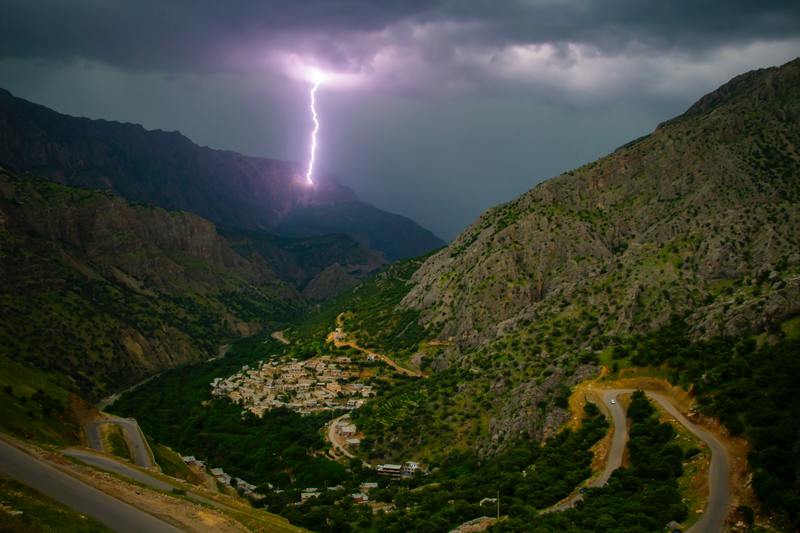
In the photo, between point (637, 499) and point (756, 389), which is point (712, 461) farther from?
point (756, 389)

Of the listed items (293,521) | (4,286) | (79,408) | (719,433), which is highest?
(4,286)

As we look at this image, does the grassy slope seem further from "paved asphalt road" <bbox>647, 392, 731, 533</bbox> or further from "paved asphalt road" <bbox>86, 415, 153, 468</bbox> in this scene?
"paved asphalt road" <bbox>647, 392, 731, 533</bbox>

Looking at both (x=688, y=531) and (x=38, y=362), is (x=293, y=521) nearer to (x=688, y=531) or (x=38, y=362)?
(x=688, y=531)

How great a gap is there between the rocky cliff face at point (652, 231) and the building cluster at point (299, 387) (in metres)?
25.0

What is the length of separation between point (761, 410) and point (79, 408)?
8823cm

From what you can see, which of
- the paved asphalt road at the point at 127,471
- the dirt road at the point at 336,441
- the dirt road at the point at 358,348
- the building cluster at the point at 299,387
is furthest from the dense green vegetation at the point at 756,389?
the building cluster at the point at 299,387

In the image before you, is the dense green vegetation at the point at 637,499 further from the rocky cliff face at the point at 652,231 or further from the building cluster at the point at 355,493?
the rocky cliff face at the point at 652,231

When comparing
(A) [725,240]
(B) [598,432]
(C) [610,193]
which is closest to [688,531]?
(B) [598,432]

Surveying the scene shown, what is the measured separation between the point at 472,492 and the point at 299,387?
A: 264 ft

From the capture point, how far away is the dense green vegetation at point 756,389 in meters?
44.0

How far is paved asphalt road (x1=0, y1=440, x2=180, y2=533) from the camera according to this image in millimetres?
44719

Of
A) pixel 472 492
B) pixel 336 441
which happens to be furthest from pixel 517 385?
pixel 472 492

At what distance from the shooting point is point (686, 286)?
322 ft

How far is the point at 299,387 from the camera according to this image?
14312 cm
